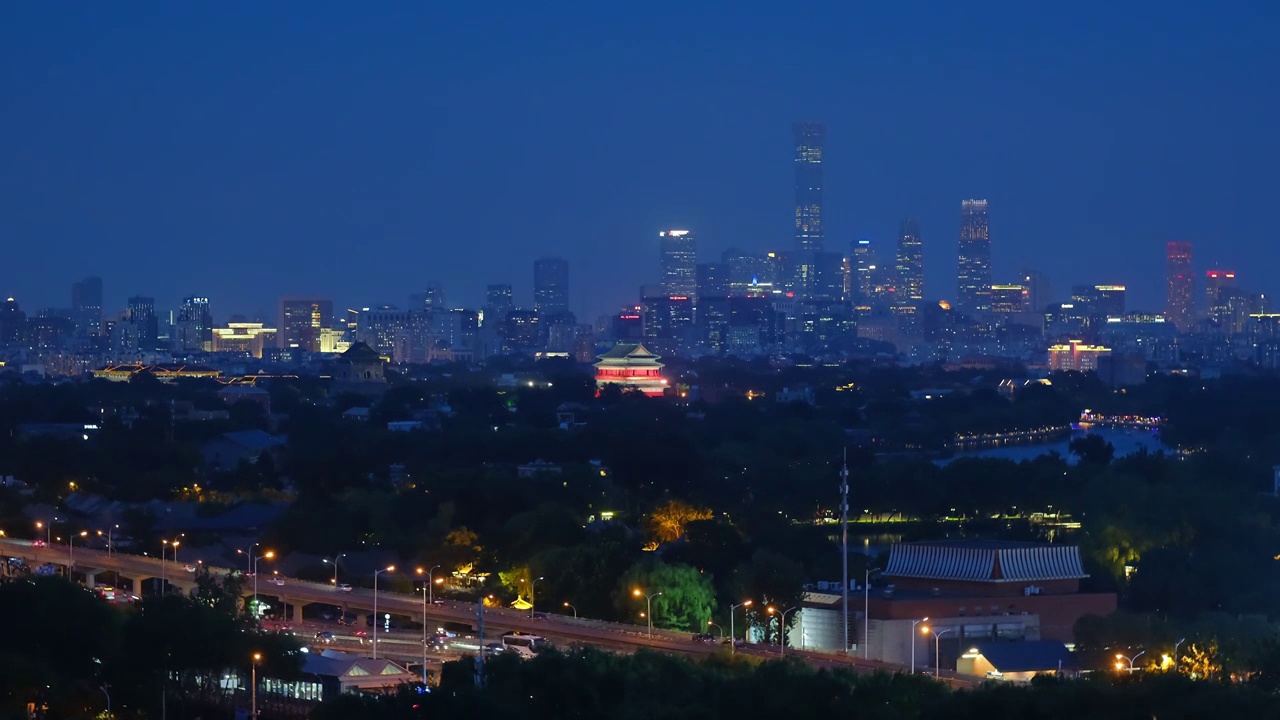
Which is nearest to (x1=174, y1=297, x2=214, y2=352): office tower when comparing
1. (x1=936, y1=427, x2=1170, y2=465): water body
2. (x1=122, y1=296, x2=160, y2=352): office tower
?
(x1=122, y1=296, x2=160, y2=352): office tower

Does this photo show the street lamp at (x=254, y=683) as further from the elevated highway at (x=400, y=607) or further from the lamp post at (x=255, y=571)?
the lamp post at (x=255, y=571)

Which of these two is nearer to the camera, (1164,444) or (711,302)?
(1164,444)

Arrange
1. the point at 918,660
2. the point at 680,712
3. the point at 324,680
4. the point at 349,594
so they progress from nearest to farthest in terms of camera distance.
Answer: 1. the point at 680,712
2. the point at 324,680
3. the point at 918,660
4. the point at 349,594

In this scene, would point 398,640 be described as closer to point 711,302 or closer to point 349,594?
point 349,594

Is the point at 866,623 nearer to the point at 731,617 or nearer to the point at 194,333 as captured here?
the point at 731,617

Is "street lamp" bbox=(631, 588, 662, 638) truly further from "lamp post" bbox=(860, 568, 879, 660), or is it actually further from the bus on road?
"lamp post" bbox=(860, 568, 879, 660)

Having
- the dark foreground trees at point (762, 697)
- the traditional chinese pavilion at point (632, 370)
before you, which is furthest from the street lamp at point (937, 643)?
the traditional chinese pavilion at point (632, 370)

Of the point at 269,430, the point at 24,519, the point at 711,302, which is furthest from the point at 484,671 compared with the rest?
the point at 711,302
